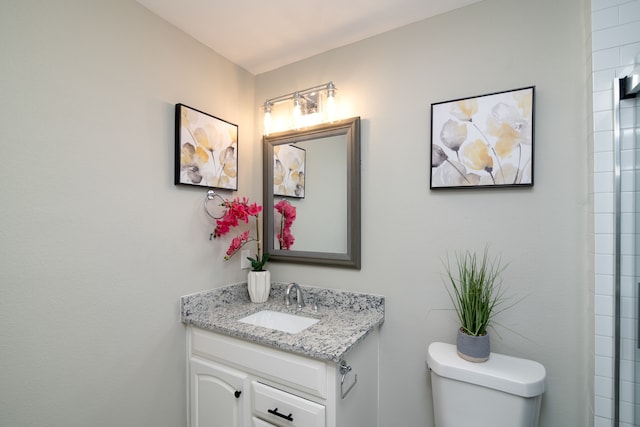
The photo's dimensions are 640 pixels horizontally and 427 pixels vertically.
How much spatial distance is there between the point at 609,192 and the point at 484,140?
459 mm

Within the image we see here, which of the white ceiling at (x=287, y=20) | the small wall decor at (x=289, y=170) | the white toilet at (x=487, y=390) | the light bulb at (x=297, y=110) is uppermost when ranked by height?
the white ceiling at (x=287, y=20)

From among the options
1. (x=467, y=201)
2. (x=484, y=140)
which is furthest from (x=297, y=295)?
(x=484, y=140)

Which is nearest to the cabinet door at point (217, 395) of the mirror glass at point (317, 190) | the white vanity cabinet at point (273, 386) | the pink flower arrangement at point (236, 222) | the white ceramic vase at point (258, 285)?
the white vanity cabinet at point (273, 386)

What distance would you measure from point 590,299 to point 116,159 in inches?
77.0

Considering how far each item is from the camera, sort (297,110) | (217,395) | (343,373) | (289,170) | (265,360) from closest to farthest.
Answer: (343,373) < (265,360) < (217,395) < (297,110) < (289,170)

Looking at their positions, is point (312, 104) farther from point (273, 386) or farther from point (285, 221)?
point (273, 386)

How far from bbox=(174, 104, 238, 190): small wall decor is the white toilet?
138 cm

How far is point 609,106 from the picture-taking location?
1.03m

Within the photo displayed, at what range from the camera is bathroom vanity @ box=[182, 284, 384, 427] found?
1118 millimetres

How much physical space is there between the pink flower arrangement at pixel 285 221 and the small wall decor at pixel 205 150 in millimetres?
302

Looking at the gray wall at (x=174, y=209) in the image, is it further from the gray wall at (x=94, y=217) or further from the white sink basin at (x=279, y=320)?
the white sink basin at (x=279, y=320)

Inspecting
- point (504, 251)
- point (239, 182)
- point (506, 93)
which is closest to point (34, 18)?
point (239, 182)

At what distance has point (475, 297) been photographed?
1188mm

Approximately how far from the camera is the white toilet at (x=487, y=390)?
1.03 metres
